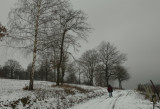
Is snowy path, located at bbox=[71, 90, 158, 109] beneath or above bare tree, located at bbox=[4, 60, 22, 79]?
beneath

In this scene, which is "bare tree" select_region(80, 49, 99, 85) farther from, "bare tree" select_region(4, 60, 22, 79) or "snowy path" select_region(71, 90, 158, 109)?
"bare tree" select_region(4, 60, 22, 79)

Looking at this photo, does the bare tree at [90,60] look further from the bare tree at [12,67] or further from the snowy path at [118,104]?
the bare tree at [12,67]

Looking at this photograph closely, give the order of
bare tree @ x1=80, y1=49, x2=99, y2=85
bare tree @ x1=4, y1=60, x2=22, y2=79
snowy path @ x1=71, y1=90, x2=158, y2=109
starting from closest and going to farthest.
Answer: snowy path @ x1=71, y1=90, x2=158, y2=109 → bare tree @ x1=80, y1=49, x2=99, y2=85 → bare tree @ x1=4, y1=60, x2=22, y2=79

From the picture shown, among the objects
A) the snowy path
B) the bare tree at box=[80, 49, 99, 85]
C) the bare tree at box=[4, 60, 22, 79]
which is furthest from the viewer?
the bare tree at box=[4, 60, 22, 79]

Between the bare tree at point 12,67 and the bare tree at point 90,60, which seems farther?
the bare tree at point 12,67

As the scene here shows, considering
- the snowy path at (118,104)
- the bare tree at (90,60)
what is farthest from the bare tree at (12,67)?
the snowy path at (118,104)

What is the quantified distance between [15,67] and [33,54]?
9716 cm

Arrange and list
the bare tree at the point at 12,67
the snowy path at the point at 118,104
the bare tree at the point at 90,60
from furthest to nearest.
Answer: the bare tree at the point at 12,67
the bare tree at the point at 90,60
the snowy path at the point at 118,104

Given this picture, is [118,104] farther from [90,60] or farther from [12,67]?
[12,67]

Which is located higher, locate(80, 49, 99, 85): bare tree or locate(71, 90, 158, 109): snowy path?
locate(80, 49, 99, 85): bare tree

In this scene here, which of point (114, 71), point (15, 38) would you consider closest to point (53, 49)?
point (15, 38)

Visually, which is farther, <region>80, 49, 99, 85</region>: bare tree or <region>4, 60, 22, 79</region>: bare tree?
<region>4, 60, 22, 79</region>: bare tree

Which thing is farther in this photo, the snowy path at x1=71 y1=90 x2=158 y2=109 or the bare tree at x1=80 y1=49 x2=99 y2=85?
the bare tree at x1=80 y1=49 x2=99 y2=85

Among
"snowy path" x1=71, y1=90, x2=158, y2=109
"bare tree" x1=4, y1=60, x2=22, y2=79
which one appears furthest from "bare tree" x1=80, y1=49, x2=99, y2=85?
"bare tree" x1=4, y1=60, x2=22, y2=79
